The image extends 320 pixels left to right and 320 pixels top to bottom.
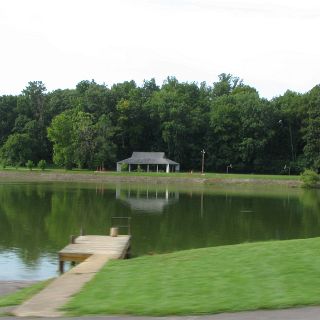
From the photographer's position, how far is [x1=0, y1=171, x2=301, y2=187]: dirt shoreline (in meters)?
75.2

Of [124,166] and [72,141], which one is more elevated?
[72,141]

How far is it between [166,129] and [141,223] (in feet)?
226

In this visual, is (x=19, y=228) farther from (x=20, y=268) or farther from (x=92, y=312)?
(x=92, y=312)

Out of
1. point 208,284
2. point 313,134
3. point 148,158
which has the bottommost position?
point 208,284

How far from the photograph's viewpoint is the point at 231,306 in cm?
777

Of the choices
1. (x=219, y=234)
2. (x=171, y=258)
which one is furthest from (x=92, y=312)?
(x=219, y=234)

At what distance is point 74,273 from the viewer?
11.6 metres

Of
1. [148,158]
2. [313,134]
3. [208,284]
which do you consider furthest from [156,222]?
[313,134]

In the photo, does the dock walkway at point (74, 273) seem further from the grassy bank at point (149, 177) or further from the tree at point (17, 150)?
the tree at point (17, 150)

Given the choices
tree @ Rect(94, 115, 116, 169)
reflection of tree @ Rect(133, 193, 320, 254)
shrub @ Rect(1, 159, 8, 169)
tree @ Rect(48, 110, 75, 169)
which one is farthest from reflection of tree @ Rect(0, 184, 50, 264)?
shrub @ Rect(1, 159, 8, 169)

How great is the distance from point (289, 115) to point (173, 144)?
2232 cm

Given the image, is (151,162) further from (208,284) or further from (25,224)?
(208,284)

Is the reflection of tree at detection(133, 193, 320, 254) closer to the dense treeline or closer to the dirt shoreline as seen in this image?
the dirt shoreline

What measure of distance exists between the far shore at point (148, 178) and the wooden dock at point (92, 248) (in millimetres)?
55845
